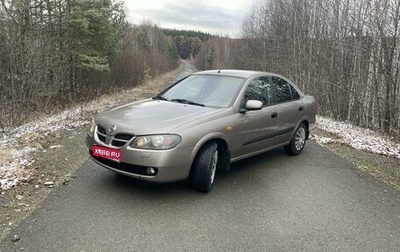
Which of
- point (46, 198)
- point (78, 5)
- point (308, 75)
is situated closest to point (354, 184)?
point (46, 198)

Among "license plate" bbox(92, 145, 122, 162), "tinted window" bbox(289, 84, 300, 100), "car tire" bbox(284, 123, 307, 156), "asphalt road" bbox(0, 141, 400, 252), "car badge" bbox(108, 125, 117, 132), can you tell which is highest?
"tinted window" bbox(289, 84, 300, 100)

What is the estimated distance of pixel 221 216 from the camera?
412 cm

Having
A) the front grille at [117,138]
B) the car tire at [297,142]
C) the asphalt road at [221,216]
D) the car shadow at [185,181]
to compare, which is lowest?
the asphalt road at [221,216]

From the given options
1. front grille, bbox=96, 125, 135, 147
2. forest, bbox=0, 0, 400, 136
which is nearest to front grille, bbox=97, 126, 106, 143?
front grille, bbox=96, 125, 135, 147

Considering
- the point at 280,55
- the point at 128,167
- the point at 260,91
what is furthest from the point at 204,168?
the point at 280,55

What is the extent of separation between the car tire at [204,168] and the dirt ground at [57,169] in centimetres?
190

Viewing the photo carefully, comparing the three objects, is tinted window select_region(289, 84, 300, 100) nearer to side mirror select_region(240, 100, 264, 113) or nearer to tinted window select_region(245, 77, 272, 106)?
tinted window select_region(245, 77, 272, 106)

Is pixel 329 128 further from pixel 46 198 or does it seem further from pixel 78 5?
pixel 78 5

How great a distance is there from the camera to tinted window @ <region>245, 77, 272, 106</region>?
5.60 m

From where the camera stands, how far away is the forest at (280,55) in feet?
33.0

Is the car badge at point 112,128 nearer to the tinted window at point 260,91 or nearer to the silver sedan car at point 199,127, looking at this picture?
the silver sedan car at point 199,127

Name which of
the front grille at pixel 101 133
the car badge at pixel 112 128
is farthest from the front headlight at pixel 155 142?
the front grille at pixel 101 133

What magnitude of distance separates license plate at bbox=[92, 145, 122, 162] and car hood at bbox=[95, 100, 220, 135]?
0.81 feet

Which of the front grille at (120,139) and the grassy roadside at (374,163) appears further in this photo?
the grassy roadside at (374,163)
